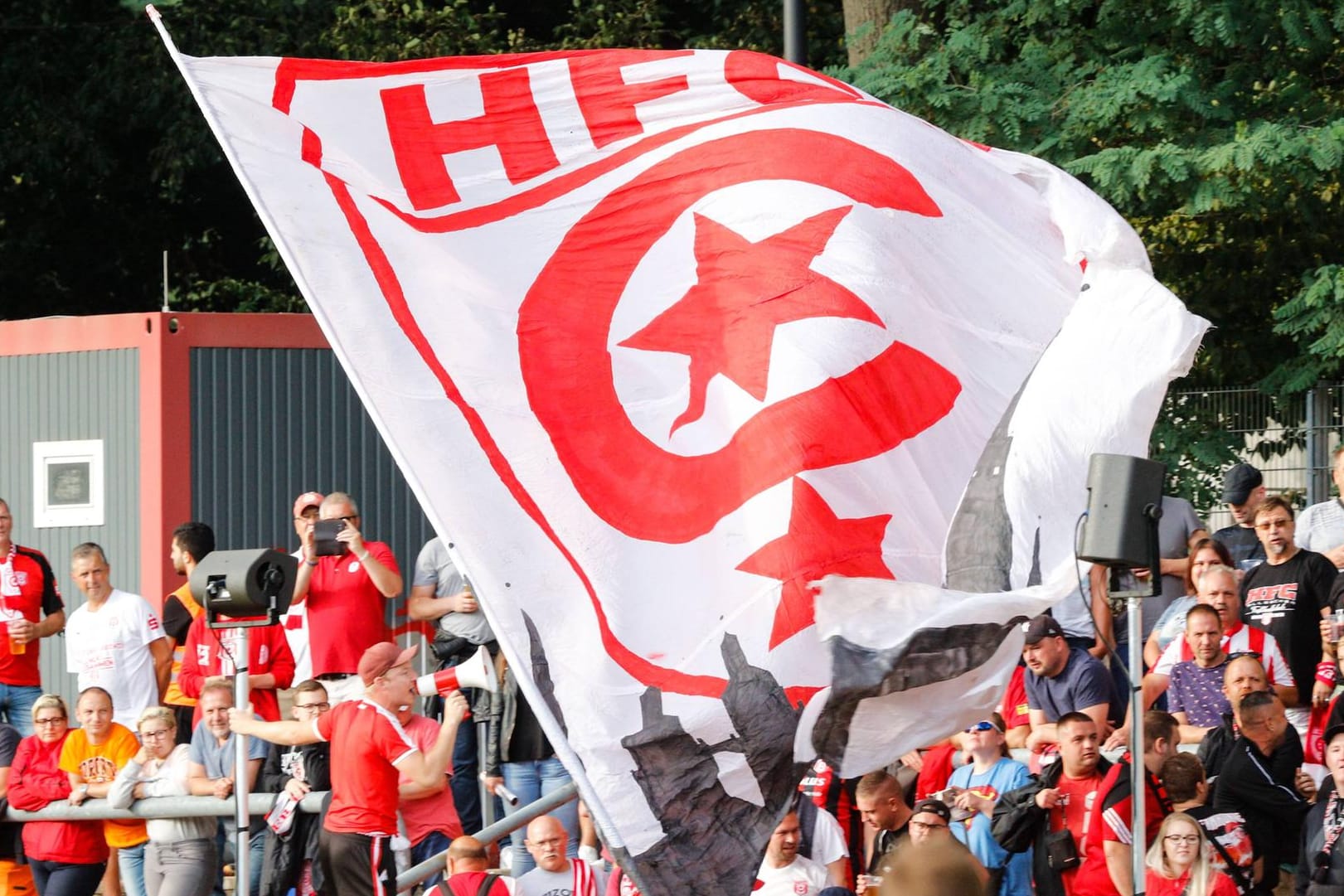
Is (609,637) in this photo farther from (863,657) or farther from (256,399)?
(256,399)

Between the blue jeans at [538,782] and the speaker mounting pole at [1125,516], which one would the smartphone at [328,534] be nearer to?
the blue jeans at [538,782]

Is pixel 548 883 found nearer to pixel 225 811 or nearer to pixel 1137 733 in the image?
pixel 225 811

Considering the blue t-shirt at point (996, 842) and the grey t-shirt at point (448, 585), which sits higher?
the grey t-shirt at point (448, 585)

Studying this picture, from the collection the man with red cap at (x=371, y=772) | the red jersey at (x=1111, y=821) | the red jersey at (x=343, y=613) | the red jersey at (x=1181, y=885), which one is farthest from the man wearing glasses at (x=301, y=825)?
the red jersey at (x=1181, y=885)

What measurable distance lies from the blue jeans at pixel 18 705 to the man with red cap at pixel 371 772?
3045 millimetres

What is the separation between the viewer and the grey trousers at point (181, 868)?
11281mm

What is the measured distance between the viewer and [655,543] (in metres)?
8.01

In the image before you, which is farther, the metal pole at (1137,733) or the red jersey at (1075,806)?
the red jersey at (1075,806)

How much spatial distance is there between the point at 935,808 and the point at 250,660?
4051 millimetres

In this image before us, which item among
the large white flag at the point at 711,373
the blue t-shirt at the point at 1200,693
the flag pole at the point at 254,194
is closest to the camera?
the large white flag at the point at 711,373

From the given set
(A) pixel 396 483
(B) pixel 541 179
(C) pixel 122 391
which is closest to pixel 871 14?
(A) pixel 396 483

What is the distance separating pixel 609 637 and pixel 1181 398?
895cm

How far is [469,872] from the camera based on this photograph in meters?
Result: 10.2

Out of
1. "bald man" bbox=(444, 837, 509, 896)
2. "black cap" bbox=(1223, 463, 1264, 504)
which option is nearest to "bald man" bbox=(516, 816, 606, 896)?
"bald man" bbox=(444, 837, 509, 896)
